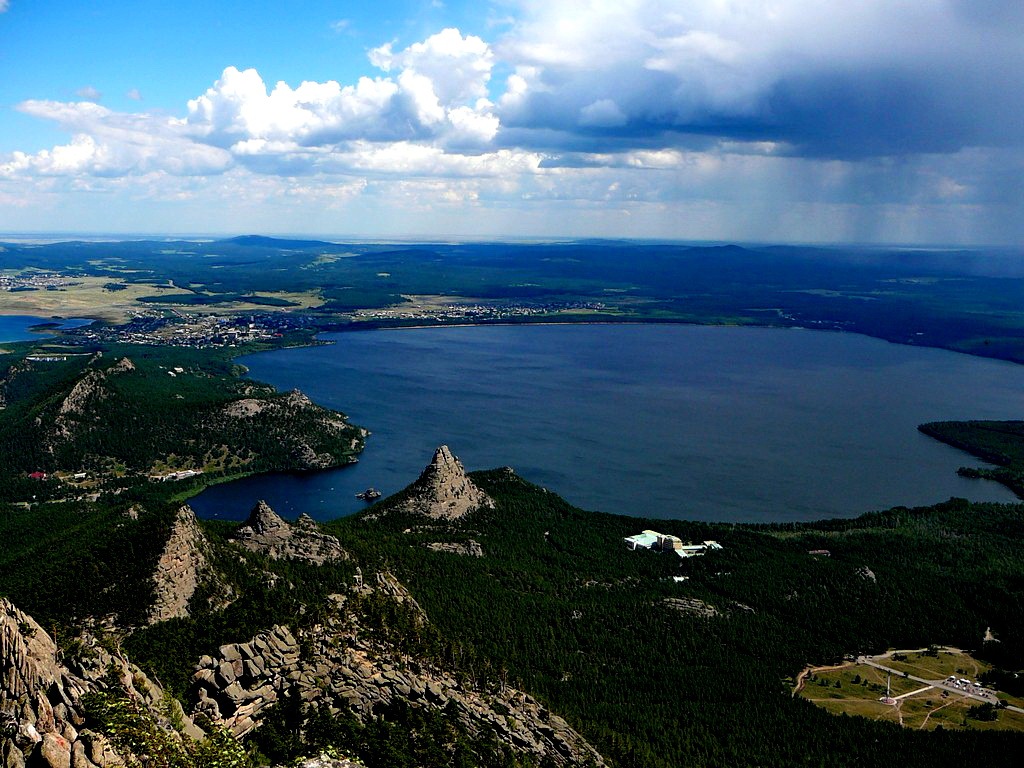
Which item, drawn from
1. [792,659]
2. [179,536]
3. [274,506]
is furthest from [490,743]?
[274,506]

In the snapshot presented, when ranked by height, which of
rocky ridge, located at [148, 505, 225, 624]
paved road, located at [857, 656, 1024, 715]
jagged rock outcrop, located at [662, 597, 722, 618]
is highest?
rocky ridge, located at [148, 505, 225, 624]

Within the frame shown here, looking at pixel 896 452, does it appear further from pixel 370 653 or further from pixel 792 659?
pixel 370 653

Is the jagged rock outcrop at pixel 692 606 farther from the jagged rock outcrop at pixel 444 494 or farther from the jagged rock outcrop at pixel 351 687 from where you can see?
the jagged rock outcrop at pixel 351 687

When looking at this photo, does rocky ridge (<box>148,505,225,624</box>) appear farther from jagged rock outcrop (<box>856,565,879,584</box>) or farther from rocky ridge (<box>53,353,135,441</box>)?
rocky ridge (<box>53,353,135,441</box>)

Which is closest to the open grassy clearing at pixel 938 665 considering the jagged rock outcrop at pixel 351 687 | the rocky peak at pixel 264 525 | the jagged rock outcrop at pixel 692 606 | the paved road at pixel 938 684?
the paved road at pixel 938 684

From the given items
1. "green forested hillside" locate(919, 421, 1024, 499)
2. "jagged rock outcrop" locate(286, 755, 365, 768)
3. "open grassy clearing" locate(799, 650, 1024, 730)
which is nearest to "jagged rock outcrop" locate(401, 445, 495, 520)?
"open grassy clearing" locate(799, 650, 1024, 730)
